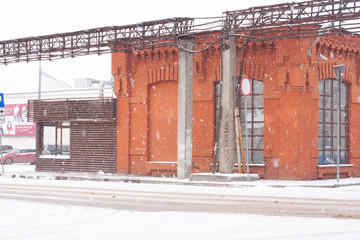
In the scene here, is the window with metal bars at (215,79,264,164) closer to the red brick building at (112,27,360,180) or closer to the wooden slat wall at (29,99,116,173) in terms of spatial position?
the red brick building at (112,27,360,180)

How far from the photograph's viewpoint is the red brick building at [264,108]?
2198 cm

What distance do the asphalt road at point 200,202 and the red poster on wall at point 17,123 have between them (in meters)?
49.9

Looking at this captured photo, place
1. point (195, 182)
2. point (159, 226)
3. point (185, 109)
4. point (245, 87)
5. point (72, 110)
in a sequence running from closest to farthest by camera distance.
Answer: point (159, 226), point (245, 87), point (195, 182), point (185, 109), point (72, 110)

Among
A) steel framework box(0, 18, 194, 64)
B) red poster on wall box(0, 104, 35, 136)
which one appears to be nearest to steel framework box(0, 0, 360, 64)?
steel framework box(0, 18, 194, 64)

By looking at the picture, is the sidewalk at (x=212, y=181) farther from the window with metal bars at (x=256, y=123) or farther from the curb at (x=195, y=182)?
the window with metal bars at (x=256, y=123)

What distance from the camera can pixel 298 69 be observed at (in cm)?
2181

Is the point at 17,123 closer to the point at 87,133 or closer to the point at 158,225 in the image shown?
the point at 87,133

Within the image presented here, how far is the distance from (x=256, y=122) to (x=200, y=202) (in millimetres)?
10273

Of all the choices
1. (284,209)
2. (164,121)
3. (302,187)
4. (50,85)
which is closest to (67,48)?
(164,121)

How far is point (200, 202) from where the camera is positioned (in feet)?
44.1

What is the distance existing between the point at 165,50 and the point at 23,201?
1263 cm

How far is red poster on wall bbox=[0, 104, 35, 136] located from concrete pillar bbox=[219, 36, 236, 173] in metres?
46.4

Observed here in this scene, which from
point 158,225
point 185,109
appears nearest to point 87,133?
point 185,109

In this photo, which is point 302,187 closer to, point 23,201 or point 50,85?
point 23,201
